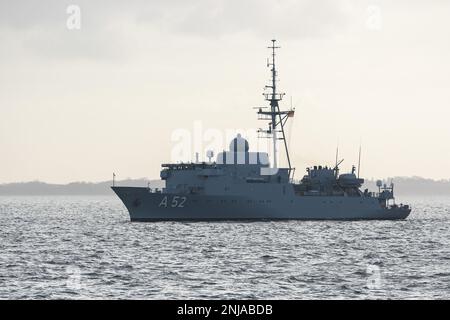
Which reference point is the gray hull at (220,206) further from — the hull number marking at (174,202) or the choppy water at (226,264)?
the choppy water at (226,264)

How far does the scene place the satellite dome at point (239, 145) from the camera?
67.1m

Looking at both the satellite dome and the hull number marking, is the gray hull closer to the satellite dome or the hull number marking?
the hull number marking

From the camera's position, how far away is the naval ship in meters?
63.1

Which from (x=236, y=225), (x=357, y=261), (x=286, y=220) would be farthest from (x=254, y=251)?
(x=286, y=220)

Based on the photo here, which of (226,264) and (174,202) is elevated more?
(174,202)

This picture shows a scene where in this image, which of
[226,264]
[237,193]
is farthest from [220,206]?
[226,264]

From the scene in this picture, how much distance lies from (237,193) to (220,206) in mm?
1911

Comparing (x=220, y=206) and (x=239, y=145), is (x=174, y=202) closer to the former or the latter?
(x=220, y=206)

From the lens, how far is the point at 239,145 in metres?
67.4

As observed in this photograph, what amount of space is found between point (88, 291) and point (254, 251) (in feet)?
54.5

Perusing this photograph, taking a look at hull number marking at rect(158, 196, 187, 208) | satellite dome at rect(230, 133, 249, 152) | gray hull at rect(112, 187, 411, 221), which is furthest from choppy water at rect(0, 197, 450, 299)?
satellite dome at rect(230, 133, 249, 152)

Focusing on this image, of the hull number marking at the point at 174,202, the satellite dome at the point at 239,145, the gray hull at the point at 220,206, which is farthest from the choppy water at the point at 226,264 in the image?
the satellite dome at the point at 239,145
